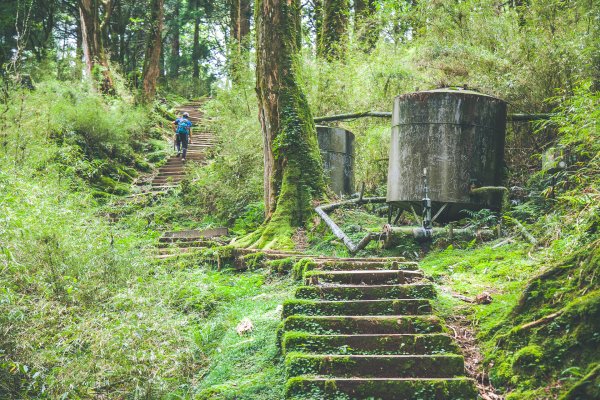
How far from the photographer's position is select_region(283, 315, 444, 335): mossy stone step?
5.16 metres

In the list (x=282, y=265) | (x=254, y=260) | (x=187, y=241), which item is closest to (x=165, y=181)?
(x=187, y=241)

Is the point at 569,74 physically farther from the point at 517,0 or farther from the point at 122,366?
the point at 122,366

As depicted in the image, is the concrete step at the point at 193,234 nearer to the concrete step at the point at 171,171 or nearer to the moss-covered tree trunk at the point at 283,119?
the moss-covered tree trunk at the point at 283,119

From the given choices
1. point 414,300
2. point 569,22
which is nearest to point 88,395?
point 414,300

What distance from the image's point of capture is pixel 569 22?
1156cm

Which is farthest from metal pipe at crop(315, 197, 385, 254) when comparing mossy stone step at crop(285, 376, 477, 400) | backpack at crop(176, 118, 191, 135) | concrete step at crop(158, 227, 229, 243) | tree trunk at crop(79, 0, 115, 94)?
tree trunk at crop(79, 0, 115, 94)

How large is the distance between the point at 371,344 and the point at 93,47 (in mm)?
20976

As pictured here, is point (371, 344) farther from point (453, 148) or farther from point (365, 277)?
point (453, 148)

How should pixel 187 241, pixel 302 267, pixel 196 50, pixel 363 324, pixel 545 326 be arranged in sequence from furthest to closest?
1. pixel 196 50
2. pixel 187 241
3. pixel 302 267
4. pixel 363 324
5. pixel 545 326

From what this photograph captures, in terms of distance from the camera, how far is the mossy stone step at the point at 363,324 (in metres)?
5.16

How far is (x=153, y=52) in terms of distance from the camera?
80.5 feet

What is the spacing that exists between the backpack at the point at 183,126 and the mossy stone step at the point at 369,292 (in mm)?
15322

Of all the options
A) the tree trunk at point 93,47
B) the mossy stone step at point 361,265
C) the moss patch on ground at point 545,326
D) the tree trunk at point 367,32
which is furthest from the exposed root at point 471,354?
the tree trunk at point 93,47

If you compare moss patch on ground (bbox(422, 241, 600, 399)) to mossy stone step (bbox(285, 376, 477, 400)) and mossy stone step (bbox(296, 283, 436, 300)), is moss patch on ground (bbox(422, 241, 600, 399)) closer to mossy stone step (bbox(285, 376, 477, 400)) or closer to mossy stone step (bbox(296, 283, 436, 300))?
mossy stone step (bbox(296, 283, 436, 300))
